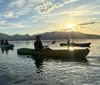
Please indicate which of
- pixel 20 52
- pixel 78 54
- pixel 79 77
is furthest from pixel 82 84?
pixel 20 52

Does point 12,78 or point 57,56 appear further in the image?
point 57,56

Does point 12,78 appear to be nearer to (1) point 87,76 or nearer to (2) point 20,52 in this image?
(1) point 87,76

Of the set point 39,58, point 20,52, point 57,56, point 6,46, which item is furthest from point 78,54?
point 6,46

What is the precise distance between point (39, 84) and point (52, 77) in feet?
7.53

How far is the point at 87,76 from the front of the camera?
1630 centimetres

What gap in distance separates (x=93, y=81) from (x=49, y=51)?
16.1m

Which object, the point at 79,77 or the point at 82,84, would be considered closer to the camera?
the point at 82,84

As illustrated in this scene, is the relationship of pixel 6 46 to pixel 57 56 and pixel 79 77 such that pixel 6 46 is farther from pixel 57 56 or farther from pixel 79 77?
pixel 79 77

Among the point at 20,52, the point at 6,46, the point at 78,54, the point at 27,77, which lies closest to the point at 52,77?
the point at 27,77

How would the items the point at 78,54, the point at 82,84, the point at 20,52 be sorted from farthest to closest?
the point at 20,52
the point at 78,54
the point at 82,84

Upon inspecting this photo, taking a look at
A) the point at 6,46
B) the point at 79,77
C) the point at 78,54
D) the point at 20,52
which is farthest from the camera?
the point at 6,46

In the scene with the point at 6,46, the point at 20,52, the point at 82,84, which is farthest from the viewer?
the point at 6,46

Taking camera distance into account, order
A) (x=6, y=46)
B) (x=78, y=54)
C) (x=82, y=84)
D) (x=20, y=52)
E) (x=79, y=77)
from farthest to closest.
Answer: (x=6, y=46) → (x=20, y=52) → (x=78, y=54) → (x=79, y=77) → (x=82, y=84)

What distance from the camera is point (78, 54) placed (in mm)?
28844
